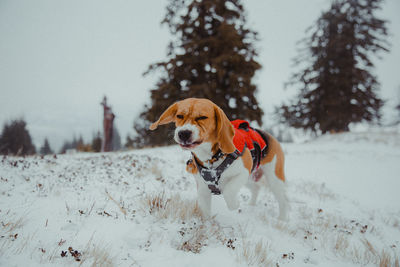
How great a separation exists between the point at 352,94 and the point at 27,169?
2018 centimetres

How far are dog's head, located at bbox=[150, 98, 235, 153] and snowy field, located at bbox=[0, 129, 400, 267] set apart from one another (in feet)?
3.25

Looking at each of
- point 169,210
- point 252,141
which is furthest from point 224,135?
point 169,210

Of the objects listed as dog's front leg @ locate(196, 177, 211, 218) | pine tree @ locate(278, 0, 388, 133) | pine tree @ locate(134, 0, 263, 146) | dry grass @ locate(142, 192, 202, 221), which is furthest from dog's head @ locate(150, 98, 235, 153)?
pine tree @ locate(278, 0, 388, 133)

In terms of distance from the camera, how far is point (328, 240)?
9.12 ft

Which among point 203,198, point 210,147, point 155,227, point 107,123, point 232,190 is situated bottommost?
point 155,227

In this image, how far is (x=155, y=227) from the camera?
7.18 feet

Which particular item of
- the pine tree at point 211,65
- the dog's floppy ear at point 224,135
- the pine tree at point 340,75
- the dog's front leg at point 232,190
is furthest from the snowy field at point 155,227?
the pine tree at point 340,75

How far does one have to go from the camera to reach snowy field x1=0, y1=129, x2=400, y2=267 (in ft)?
5.63

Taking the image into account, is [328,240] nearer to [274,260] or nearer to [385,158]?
[274,260]

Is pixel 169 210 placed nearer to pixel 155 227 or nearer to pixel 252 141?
pixel 155 227

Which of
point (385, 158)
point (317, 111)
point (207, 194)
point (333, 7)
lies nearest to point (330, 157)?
point (385, 158)

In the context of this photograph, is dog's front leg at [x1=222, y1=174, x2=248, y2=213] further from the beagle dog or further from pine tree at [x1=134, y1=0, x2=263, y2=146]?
pine tree at [x1=134, y1=0, x2=263, y2=146]

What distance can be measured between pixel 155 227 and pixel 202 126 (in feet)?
4.05

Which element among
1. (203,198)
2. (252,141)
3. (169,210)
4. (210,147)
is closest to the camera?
(210,147)
